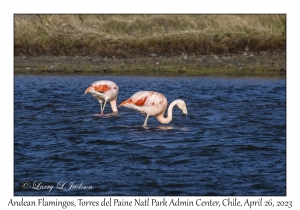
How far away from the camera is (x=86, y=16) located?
26.6 metres

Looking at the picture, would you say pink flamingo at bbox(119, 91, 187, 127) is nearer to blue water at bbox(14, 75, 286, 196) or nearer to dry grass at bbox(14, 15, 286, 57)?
blue water at bbox(14, 75, 286, 196)

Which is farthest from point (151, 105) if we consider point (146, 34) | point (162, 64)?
point (146, 34)

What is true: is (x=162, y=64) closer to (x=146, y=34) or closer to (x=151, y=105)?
(x=146, y=34)

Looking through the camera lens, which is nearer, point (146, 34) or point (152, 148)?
point (152, 148)

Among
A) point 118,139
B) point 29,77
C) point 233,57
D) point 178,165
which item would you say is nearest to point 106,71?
point 29,77

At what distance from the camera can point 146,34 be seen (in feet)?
83.5

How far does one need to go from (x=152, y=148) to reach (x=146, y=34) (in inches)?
550

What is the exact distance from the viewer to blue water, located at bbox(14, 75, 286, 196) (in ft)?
31.8

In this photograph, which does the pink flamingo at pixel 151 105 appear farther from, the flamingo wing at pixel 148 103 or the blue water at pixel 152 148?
the blue water at pixel 152 148

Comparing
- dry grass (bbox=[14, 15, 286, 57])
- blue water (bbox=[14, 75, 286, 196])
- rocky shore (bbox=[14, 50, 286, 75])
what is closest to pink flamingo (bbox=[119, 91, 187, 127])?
blue water (bbox=[14, 75, 286, 196])

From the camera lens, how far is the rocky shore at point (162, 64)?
74.5 feet

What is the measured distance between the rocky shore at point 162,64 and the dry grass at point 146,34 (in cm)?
35
